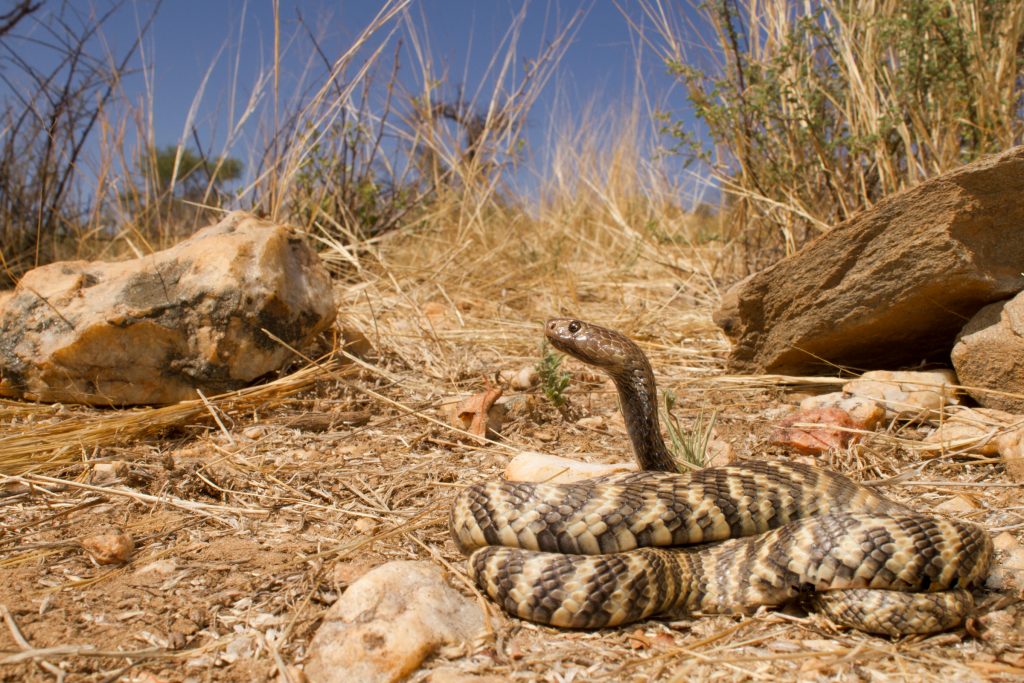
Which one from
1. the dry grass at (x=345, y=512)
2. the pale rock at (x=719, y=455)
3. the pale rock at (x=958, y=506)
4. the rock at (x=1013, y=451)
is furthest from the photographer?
the pale rock at (x=719, y=455)

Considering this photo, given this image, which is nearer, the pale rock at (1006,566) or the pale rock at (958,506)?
the pale rock at (1006,566)

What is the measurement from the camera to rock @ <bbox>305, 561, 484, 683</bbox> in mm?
2094

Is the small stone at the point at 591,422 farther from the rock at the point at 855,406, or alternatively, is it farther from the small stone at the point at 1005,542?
the small stone at the point at 1005,542

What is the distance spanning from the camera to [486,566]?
242cm

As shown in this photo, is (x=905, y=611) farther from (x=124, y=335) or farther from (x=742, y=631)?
(x=124, y=335)

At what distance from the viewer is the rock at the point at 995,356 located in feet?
12.7

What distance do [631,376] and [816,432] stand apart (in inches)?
51.5

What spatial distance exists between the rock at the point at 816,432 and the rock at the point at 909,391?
0.32m

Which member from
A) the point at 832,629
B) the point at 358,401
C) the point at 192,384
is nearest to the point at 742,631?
the point at 832,629

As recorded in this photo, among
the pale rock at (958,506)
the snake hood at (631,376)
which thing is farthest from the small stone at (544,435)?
the pale rock at (958,506)

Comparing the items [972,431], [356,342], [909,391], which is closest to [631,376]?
[972,431]

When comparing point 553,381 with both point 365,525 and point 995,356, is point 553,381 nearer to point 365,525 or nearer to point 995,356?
point 365,525

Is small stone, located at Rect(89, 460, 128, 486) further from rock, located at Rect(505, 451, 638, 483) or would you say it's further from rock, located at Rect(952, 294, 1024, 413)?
rock, located at Rect(952, 294, 1024, 413)

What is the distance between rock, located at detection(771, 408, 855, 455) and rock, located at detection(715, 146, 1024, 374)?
752mm
